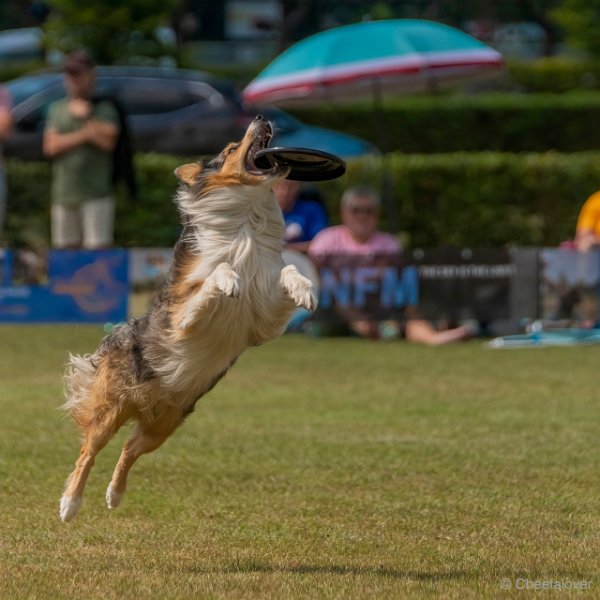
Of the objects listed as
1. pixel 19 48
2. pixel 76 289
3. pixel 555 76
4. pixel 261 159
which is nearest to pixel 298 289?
pixel 261 159

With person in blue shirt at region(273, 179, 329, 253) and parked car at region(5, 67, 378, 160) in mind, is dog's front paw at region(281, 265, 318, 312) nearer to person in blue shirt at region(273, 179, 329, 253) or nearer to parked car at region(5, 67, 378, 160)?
person in blue shirt at region(273, 179, 329, 253)

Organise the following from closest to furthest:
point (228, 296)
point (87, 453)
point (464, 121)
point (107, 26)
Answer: point (228, 296), point (87, 453), point (464, 121), point (107, 26)

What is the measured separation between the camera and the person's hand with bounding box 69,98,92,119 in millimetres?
15141

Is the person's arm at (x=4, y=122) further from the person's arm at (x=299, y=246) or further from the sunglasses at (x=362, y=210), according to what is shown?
the sunglasses at (x=362, y=210)

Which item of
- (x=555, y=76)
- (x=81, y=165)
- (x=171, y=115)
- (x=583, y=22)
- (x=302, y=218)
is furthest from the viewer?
(x=555, y=76)

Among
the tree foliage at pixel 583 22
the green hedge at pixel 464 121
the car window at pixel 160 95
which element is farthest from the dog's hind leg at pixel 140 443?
the tree foliage at pixel 583 22

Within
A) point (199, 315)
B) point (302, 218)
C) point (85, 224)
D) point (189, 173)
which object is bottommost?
point (85, 224)

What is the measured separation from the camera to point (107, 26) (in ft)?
106

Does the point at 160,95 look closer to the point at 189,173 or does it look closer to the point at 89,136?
the point at 89,136

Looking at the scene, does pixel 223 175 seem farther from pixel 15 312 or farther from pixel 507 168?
pixel 507 168

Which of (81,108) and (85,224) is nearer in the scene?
(81,108)

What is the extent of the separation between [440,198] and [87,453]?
12346 mm

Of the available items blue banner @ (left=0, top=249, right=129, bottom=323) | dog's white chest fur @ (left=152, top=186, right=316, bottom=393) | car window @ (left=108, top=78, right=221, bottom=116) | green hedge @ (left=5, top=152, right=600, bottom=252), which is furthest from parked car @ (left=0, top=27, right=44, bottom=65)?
dog's white chest fur @ (left=152, top=186, right=316, bottom=393)

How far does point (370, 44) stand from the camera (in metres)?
15.9
